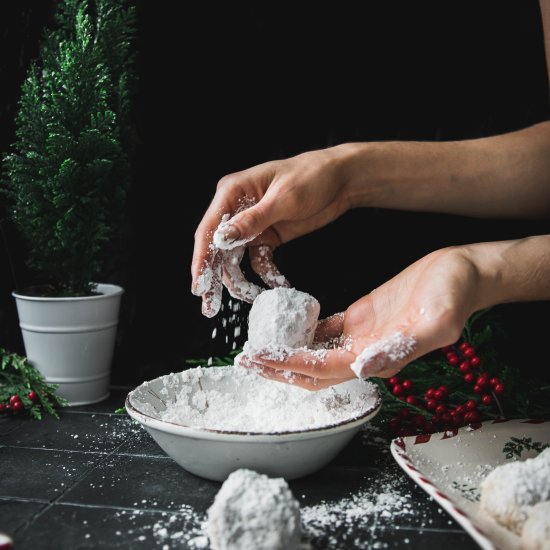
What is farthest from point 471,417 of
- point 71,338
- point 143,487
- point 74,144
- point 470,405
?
point 74,144

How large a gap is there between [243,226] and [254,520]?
0.54 meters

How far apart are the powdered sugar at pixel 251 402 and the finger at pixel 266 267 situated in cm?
19

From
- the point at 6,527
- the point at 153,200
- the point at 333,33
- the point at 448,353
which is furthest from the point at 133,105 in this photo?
the point at 6,527

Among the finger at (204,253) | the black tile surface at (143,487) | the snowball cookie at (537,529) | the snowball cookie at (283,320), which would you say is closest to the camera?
the snowball cookie at (537,529)

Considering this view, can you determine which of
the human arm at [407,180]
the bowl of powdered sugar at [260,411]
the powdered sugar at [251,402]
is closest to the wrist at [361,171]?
the human arm at [407,180]

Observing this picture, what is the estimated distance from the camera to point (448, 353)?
145 cm

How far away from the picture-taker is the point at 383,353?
3.26 ft

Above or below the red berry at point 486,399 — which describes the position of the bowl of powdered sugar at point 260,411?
above

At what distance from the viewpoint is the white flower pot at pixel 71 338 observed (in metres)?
1.60

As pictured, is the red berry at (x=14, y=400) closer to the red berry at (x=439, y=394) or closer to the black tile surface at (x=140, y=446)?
the black tile surface at (x=140, y=446)

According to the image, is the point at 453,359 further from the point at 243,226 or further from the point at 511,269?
the point at 243,226

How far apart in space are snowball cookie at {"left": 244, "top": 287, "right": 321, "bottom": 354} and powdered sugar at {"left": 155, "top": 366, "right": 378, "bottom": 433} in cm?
9

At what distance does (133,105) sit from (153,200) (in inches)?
9.8

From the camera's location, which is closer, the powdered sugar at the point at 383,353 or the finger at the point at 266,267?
the powdered sugar at the point at 383,353
